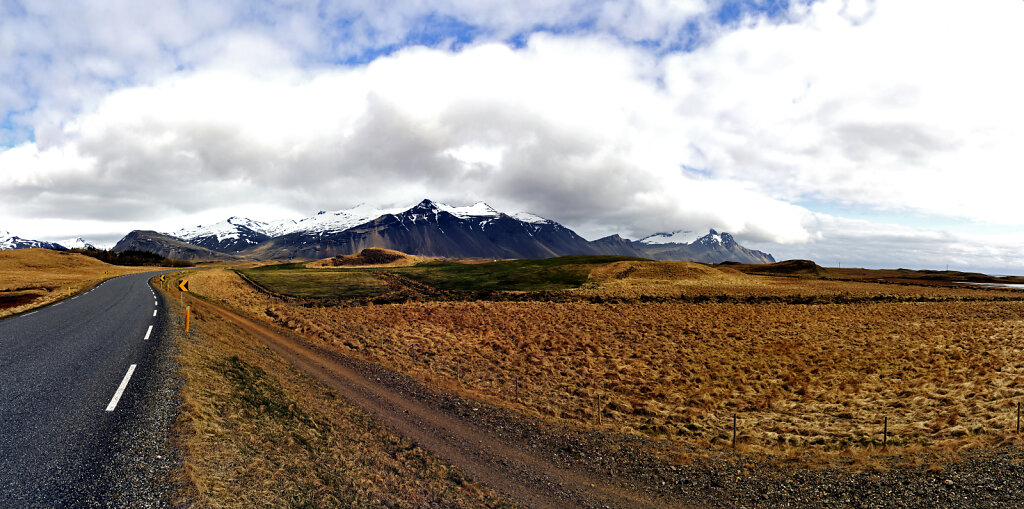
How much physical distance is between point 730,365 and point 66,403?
31.9 m

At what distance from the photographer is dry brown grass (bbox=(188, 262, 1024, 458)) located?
17953 millimetres

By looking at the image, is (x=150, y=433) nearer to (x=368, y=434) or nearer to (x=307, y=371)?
(x=368, y=434)

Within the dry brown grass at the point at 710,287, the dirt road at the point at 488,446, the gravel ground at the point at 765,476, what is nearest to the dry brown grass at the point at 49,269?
the dirt road at the point at 488,446

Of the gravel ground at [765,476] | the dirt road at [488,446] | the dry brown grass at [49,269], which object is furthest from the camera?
the dry brown grass at [49,269]

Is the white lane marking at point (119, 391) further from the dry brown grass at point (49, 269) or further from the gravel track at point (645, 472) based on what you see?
the dry brown grass at point (49, 269)

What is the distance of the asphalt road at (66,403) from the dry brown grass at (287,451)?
1.33 metres

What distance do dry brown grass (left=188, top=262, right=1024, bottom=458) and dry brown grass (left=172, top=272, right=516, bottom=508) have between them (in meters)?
7.51

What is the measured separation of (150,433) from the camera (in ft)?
32.2

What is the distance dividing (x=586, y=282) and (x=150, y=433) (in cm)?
7511

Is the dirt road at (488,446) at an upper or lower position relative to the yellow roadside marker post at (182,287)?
lower

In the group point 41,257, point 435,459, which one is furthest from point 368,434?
point 41,257

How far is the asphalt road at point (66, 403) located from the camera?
764 cm

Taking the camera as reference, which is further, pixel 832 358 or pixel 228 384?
pixel 832 358

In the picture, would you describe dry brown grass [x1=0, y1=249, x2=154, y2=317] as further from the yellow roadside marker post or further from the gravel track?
the gravel track
